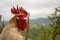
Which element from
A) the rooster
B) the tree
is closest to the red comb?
the rooster

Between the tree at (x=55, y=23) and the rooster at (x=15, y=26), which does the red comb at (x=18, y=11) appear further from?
the tree at (x=55, y=23)

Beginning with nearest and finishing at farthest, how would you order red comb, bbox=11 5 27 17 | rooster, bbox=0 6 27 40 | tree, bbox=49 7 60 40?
rooster, bbox=0 6 27 40
red comb, bbox=11 5 27 17
tree, bbox=49 7 60 40

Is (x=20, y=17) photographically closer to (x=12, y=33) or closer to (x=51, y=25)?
(x=12, y=33)

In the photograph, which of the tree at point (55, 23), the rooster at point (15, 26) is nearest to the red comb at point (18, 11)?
the rooster at point (15, 26)

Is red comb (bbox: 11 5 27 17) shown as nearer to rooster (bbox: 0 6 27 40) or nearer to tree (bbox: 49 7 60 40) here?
rooster (bbox: 0 6 27 40)

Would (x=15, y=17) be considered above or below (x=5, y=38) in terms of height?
above

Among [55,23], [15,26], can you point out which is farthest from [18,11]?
[55,23]

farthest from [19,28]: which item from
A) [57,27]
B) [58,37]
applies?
[58,37]

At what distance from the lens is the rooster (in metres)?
4.40

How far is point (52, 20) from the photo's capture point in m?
23.2

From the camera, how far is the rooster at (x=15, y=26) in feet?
14.4

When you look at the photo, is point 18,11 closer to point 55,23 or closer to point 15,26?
point 15,26

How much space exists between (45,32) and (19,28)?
1831 cm

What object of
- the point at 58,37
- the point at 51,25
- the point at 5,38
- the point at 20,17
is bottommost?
the point at 58,37
